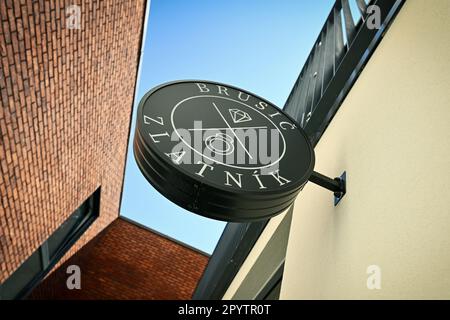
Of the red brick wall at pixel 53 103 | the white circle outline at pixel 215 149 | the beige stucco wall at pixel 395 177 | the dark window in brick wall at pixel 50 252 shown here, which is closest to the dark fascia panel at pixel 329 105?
the beige stucco wall at pixel 395 177

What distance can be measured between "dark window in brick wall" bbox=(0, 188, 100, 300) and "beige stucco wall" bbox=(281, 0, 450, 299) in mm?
3933

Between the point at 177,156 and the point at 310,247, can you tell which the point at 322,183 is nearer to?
the point at 310,247

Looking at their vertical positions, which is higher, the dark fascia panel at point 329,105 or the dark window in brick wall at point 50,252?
the dark fascia panel at point 329,105

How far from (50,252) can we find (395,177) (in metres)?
5.39

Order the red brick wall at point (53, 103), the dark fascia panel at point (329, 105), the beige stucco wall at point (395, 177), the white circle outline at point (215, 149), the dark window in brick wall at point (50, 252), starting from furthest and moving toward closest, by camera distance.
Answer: the dark window in brick wall at point (50, 252), the red brick wall at point (53, 103), the dark fascia panel at point (329, 105), the white circle outline at point (215, 149), the beige stucco wall at point (395, 177)

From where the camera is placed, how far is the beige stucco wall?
1.33 metres

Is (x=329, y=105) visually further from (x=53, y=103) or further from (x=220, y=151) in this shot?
(x=53, y=103)

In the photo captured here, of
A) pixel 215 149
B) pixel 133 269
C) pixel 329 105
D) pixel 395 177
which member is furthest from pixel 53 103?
pixel 133 269

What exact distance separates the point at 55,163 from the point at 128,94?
2085 millimetres

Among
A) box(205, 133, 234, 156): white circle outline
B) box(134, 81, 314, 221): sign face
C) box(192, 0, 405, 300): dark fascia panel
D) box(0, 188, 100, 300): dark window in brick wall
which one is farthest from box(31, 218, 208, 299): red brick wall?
box(205, 133, 234, 156): white circle outline

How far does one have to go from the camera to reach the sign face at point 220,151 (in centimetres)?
174

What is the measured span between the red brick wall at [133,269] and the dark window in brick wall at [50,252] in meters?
1.71

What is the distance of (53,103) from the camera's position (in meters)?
4.11

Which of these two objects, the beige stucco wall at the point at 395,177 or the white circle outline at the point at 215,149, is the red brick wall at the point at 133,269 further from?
the white circle outline at the point at 215,149
